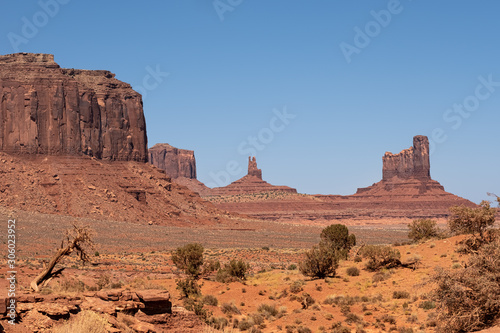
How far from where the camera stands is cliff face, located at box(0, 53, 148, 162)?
306ft

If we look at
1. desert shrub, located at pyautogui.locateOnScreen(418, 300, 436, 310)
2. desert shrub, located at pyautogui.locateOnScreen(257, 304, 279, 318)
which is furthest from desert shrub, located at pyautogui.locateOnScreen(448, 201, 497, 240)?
desert shrub, located at pyautogui.locateOnScreen(257, 304, 279, 318)

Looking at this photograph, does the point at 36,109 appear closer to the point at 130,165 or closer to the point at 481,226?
the point at 130,165

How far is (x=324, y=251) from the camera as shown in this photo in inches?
1173

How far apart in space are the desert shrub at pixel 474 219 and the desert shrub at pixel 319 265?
561 cm

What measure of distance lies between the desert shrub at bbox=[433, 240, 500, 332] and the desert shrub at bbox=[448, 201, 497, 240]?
7.41 metres

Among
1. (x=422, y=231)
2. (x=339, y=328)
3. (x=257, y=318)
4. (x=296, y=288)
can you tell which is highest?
(x=422, y=231)

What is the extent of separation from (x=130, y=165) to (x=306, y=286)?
80295 mm

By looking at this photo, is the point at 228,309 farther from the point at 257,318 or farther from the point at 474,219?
the point at 474,219

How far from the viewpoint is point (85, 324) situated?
1291cm

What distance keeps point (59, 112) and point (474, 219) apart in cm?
8076

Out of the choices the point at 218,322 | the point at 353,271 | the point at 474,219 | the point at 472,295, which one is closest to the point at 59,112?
the point at 353,271

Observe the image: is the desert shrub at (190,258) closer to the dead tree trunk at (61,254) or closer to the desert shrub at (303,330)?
the desert shrub at (303,330)

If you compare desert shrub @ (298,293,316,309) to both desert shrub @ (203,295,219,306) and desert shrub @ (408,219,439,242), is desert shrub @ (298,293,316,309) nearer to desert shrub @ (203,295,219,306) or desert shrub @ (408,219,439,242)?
desert shrub @ (203,295,219,306)

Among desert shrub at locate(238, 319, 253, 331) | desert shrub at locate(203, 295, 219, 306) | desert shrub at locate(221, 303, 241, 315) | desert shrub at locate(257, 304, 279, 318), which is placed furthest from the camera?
desert shrub at locate(203, 295, 219, 306)
